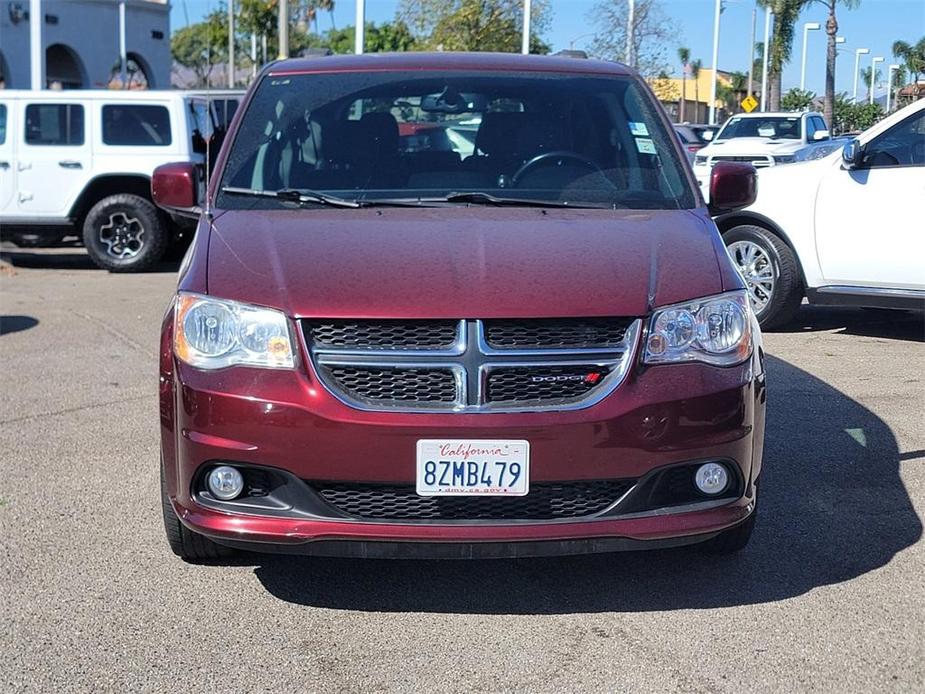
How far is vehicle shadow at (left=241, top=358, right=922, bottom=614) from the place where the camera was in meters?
3.96

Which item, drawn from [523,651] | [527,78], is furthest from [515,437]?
[527,78]

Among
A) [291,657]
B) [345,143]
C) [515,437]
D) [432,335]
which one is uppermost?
[345,143]

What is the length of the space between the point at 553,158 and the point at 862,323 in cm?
548

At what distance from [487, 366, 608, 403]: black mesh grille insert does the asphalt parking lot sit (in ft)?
2.40

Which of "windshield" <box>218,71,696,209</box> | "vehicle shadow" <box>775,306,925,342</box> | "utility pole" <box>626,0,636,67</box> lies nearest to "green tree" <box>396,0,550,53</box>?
"utility pole" <box>626,0,636,67</box>

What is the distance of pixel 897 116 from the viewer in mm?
8109

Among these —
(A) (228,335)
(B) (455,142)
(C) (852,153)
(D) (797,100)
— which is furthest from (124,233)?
(D) (797,100)

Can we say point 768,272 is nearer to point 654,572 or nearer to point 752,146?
point 654,572

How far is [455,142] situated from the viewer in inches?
190

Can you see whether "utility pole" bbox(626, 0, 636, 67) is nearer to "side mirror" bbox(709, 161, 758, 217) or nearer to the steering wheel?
"side mirror" bbox(709, 161, 758, 217)

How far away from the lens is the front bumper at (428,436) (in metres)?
3.48

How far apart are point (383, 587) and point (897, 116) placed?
560cm

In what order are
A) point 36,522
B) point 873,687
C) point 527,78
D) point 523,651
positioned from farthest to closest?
point 527,78 < point 36,522 < point 523,651 < point 873,687

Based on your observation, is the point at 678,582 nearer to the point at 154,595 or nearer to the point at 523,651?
the point at 523,651
